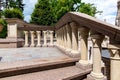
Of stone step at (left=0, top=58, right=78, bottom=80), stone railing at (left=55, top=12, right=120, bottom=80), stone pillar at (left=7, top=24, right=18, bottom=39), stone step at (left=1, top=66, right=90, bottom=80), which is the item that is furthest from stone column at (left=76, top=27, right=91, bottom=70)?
stone pillar at (left=7, top=24, right=18, bottom=39)

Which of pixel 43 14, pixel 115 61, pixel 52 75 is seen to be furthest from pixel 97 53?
pixel 43 14

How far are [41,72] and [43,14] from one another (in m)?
22.6

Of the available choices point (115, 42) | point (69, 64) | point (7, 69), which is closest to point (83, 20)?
point (115, 42)

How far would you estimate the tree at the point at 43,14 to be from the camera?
2504cm

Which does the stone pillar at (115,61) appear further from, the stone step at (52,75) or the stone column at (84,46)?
the stone column at (84,46)

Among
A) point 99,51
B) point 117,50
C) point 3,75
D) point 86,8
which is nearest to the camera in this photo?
point 117,50

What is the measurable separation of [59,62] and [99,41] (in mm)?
1018

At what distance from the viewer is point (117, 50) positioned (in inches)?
76.7

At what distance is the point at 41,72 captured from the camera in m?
2.98

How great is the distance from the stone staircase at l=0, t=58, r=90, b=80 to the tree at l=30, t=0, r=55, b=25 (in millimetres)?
21970

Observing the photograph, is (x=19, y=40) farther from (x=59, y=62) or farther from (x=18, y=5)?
(x=18, y=5)

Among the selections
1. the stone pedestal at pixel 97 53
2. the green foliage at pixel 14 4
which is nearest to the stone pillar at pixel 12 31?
the stone pedestal at pixel 97 53

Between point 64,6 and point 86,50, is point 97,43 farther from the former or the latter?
point 64,6

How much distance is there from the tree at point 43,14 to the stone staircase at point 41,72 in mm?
21970
